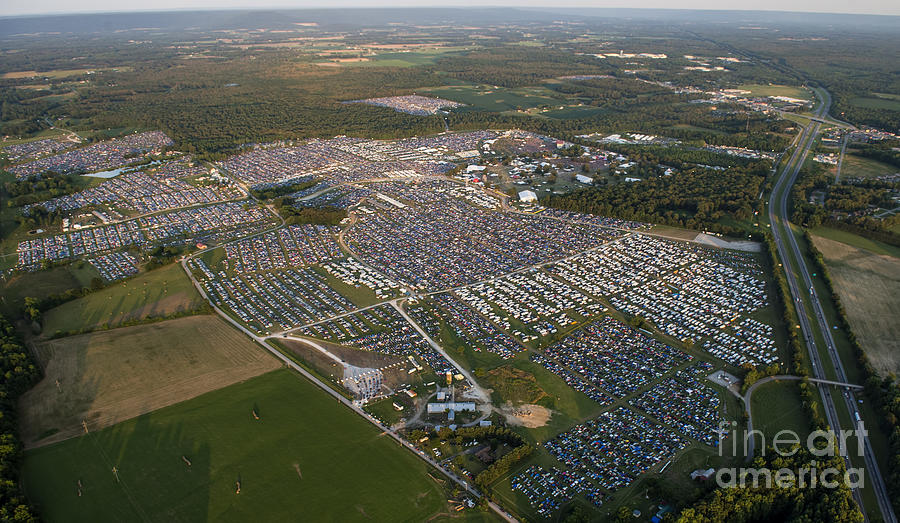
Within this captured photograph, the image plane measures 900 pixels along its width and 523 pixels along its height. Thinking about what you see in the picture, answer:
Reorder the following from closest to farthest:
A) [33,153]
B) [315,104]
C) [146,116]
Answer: [33,153]
[146,116]
[315,104]

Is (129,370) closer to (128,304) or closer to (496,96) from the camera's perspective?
(128,304)

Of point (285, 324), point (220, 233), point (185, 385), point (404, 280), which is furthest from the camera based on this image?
point (220, 233)

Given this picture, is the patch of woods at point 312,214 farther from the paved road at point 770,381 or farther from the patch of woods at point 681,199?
the paved road at point 770,381

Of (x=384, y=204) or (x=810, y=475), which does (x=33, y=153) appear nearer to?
(x=384, y=204)

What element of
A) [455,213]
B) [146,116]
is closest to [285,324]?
[455,213]

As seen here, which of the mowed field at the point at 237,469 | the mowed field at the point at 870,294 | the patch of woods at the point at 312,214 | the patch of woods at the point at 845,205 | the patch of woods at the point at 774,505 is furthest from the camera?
the patch of woods at the point at 312,214

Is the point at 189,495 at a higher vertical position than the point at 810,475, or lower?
lower

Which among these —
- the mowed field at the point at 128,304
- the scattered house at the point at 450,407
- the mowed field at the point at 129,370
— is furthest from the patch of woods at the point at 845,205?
the mowed field at the point at 128,304
